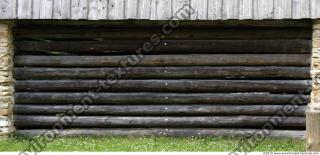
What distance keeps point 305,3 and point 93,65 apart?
341 centimetres

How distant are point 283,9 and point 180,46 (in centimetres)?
169

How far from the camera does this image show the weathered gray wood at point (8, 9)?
8.95m

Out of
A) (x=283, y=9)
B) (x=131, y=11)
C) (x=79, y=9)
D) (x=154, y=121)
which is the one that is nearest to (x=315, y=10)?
(x=283, y=9)

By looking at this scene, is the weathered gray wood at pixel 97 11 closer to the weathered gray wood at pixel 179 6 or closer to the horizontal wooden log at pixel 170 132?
the weathered gray wood at pixel 179 6

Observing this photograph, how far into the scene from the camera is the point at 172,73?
943cm

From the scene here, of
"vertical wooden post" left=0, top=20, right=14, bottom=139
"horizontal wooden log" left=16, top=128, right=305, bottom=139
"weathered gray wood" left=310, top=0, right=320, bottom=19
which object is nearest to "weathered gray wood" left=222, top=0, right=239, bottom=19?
"weathered gray wood" left=310, top=0, right=320, bottom=19

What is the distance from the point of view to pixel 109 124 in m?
9.62

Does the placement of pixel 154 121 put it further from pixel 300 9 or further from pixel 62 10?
pixel 300 9

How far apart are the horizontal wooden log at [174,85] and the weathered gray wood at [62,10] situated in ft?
3.75

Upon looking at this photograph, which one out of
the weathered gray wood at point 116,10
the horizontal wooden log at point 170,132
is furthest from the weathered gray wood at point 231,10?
the horizontal wooden log at point 170,132

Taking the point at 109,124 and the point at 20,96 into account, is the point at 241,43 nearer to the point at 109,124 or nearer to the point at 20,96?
the point at 109,124

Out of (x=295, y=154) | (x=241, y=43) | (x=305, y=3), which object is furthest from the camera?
(x=241, y=43)

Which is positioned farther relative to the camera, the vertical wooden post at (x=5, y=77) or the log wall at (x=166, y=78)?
the log wall at (x=166, y=78)

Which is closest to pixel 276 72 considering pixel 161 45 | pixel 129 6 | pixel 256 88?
pixel 256 88
